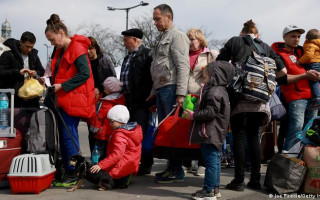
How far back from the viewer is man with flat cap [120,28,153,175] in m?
5.81

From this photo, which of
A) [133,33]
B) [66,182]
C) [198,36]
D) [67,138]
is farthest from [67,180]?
[198,36]

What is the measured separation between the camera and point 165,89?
209 inches

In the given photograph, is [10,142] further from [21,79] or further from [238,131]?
[238,131]

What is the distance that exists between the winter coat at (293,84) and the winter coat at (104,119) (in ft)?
7.62

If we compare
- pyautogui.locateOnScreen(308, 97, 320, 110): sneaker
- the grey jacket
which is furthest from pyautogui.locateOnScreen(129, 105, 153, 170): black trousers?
pyautogui.locateOnScreen(308, 97, 320, 110): sneaker

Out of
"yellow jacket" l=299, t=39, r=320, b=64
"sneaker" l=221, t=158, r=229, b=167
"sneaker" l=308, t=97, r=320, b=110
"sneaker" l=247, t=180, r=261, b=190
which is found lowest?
"sneaker" l=221, t=158, r=229, b=167

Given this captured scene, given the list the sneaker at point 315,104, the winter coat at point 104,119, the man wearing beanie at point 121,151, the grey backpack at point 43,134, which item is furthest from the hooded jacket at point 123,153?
the sneaker at point 315,104

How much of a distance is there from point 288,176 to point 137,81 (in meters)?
2.28

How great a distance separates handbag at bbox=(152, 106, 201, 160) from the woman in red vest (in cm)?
94

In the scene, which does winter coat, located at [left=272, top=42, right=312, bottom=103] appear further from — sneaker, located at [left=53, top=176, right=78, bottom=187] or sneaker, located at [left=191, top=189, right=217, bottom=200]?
sneaker, located at [left=53, top=176, right=78, bottom=187]

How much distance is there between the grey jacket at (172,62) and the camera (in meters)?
5.18

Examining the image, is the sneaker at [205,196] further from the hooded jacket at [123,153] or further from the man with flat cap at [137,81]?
the man with flat cap at [137,81]

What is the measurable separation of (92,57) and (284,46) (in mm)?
2830

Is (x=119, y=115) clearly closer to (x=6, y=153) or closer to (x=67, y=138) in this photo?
(x=67, y=138)
